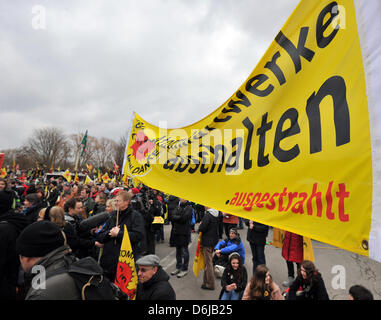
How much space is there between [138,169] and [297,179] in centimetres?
260

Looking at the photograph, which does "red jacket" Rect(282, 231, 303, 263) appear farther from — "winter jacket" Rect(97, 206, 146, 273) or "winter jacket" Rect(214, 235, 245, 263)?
"winter jacket" Rect(97, 206, 146, 273)

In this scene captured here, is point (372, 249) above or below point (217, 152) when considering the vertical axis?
below

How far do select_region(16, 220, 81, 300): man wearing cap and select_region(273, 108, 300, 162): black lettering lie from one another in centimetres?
175

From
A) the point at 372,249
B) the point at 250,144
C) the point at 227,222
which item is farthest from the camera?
the point at 227,222

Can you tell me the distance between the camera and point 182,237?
5.68 meters

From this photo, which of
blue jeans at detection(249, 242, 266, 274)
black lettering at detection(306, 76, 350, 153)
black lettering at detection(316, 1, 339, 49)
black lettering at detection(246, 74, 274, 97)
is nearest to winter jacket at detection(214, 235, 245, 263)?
blue jeans at detection(249, 242, 266, 274)

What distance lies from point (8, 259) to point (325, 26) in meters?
3.91

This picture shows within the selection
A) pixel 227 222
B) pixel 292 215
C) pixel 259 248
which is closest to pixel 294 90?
pixel 292 215

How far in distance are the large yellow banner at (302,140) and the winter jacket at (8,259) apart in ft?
7.47

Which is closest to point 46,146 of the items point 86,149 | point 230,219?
point 86,149

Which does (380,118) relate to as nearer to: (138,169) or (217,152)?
(217,152)

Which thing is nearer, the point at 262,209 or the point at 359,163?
the point at 359,163

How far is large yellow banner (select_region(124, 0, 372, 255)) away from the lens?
126 cm
